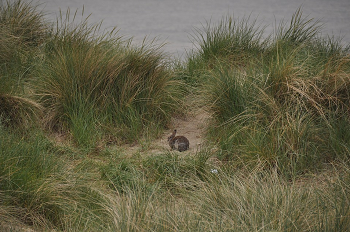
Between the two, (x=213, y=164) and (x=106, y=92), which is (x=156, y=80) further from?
(x=213, y=164)

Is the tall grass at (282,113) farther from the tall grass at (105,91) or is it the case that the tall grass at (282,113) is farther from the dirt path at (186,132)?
the tall grass at (105,91)

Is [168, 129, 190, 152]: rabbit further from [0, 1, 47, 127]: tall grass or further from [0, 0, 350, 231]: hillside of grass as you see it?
[0, 1, 47, 127]: tall grass

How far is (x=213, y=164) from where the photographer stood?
181 inches

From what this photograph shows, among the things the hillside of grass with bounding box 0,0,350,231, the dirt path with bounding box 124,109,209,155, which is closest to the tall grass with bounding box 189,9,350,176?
the hillside of grass with bounding box 0,0,350,231

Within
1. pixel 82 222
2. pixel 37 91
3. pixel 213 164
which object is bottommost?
pixel 82 222

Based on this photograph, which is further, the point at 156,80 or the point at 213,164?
the point at 156,80

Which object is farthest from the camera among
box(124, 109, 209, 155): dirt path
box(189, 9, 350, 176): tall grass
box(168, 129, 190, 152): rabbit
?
box(124, 109, 209, 155): dirt path

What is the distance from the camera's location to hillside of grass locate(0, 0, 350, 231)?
3438 millimetres

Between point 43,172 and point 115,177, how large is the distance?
2.38ft

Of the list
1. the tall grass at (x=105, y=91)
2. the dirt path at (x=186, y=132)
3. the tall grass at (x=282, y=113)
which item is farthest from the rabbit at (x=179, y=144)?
the tall grass at (x=105, y=91)

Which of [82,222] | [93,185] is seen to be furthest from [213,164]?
[82,222]

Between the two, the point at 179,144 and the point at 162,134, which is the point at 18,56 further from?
the point at 179,144

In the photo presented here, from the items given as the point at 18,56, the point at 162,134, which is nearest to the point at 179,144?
the point at 162,134

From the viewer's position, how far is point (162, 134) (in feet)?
18.3
